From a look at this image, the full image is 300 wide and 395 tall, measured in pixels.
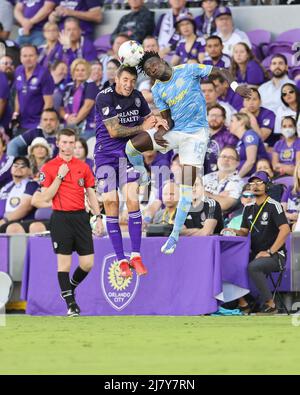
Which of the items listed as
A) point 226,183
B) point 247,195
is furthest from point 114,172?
point 226,183

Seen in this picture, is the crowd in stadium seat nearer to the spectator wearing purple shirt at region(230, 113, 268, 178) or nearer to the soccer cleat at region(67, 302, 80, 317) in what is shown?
the spectator wearing purple shirt at region(230, 113, 268, 178)

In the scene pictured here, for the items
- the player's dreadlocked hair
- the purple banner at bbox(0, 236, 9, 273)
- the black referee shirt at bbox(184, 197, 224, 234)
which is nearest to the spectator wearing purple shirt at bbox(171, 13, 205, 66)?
the black referee shirt at bbox(184, 197, 224, 234)

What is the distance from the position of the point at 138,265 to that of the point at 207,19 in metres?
7.18

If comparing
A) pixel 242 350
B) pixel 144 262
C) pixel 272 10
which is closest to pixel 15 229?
pixel 144 262

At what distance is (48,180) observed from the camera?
12812mm

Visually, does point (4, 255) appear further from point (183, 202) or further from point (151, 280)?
point (183, 202)

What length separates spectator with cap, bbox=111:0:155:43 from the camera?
18.6 m

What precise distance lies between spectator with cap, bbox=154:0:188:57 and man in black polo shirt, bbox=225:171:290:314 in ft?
17.3

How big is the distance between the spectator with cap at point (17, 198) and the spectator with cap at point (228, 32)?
394cm

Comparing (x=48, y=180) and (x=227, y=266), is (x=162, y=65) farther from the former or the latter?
(x=227, y=266)

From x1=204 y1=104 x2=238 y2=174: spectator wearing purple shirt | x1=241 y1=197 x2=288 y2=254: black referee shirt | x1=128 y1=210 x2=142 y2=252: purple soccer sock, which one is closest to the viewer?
x1=128 y1=210 x2=142 y2=252: purple soccer sock

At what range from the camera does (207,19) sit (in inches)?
714

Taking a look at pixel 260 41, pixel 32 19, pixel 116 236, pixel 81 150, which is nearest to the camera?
pixel 116 236

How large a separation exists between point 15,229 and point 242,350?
7.93m
